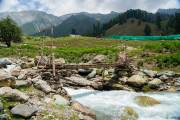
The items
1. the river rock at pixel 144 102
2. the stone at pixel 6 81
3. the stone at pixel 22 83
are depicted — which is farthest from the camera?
the river rock at pixel 144 102

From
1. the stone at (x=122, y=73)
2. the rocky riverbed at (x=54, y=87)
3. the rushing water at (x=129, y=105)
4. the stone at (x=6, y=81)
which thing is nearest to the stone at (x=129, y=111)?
the rushing water at (x=129, y=105)

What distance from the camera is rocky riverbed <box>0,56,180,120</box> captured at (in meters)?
5.54

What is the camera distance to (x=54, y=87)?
9.98 meters

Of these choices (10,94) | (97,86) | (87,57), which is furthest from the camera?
(87,57)

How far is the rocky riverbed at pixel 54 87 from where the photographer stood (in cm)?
554

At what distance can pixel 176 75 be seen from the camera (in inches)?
612

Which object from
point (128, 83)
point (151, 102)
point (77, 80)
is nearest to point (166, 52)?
point (128, 83)

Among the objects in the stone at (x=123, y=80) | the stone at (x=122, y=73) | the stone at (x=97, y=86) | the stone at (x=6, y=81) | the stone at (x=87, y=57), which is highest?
the stone at (x=6, y=81)

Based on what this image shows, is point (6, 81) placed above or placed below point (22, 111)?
above

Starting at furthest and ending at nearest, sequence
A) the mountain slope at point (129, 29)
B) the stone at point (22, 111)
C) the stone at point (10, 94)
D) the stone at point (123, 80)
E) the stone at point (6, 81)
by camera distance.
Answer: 1. the mountain slope at point (129, 29)
2. the stone at point (123, 80)
3. the stone at point (6, 81)
4. the stone at point (10, 94)
5. the stone at point (22, 111)

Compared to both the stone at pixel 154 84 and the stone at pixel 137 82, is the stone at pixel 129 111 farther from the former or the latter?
the stone at pixel 154 84

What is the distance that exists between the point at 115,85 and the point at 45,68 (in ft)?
26.9

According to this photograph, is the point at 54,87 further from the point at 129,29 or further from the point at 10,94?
the point at 129,29

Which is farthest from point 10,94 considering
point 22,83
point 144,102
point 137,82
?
point 137,82
